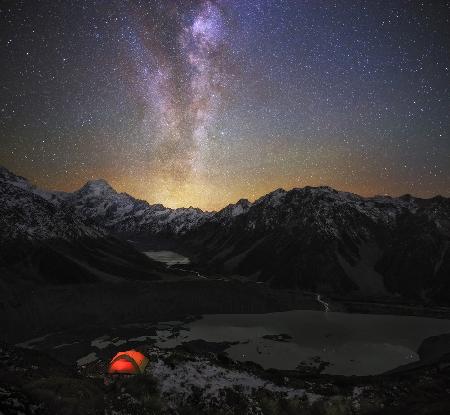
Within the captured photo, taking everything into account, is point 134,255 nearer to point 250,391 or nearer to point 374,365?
Answer: point 374,365

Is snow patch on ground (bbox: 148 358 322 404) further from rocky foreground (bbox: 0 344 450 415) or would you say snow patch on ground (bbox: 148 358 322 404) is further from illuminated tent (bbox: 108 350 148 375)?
illuminated tent (bbox: 108 350 148 375)

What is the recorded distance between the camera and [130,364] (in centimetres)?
3544

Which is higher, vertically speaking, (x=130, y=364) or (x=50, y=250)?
(x=50, y=250)

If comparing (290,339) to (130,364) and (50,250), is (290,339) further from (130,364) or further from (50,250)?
(50,250)

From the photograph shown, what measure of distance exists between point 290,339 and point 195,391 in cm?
6297

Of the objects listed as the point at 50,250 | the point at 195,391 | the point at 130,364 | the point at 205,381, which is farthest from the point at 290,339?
the point at 50,250

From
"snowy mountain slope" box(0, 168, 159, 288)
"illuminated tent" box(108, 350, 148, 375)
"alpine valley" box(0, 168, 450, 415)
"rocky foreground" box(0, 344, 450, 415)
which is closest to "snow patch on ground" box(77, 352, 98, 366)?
"alpine valley" box(0, 168, 450, 415)

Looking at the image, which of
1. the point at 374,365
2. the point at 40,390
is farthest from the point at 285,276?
the point at 40,390

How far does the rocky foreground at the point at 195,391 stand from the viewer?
27438mm

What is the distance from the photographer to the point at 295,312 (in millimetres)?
122312

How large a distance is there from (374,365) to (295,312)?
48801 mm

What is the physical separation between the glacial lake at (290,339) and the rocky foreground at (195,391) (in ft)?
104

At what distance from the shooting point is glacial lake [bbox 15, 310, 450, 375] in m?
76.0

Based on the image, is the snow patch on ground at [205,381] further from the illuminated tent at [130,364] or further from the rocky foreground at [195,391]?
the illuminated tent at [130,364]
